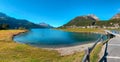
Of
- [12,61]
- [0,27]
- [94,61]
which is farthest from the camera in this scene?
[0,27]

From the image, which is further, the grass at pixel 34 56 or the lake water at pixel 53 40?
the lake water at pixel 53 40

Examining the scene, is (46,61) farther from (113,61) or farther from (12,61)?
(113,61)

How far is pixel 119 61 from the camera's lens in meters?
12.7

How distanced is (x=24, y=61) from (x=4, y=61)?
7.28 ft

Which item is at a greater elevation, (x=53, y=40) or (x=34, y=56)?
(x=34, y=56)

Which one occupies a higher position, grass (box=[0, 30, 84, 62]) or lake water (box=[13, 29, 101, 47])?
grass (box=[0, 30, 84, 62])

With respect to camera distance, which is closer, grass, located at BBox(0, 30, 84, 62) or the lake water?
grass, located at BBox(0, 30, 84, 62)

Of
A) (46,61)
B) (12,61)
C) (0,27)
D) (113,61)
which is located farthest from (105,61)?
(0,27)

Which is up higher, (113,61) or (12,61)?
(113,61)

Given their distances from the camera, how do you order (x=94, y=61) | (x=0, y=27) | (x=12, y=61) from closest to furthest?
(x=94, y=61) → (x=12, y=61) → (x=0, y=27)

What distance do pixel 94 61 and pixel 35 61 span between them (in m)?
8.88

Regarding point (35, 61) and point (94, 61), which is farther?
point (35, 61)

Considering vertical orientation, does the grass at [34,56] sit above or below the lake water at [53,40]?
above

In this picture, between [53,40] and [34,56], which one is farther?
[53,40]
